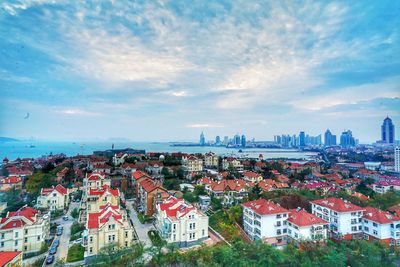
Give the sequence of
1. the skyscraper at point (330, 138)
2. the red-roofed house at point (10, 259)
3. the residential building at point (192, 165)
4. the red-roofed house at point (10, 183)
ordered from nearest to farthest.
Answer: the red-roofed house at point (10, 259) → the red-roofed house at point (10, 183) → the residential building at point (192, 165) → the skyscraper at point (330, 138)

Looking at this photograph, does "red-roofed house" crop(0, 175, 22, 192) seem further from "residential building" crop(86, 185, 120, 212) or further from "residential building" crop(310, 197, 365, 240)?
"residential building" crop(310, 197, 365, 240)

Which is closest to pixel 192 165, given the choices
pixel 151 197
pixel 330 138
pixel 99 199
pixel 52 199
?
pixel 151 197

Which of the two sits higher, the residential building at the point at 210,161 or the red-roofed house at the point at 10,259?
the residential building at the point at 210,161

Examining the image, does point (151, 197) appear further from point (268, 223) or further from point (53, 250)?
point (268, 223)

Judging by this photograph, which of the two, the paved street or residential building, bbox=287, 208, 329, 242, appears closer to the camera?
residential building, bbox=287, 208, 329, 242

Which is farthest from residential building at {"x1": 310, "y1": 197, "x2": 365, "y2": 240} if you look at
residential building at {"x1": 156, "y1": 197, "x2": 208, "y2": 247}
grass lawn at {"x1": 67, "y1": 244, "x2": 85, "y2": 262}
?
grass lawn at {"x1": 67, "y1": 244, "x2": 85, "y2": 262}

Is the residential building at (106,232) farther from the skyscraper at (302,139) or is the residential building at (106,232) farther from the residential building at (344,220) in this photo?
the skyscraper at (302,139)

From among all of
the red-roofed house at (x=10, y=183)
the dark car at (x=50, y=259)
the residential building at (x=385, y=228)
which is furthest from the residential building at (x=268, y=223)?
the red-roofed house at (x=10, y=183)
